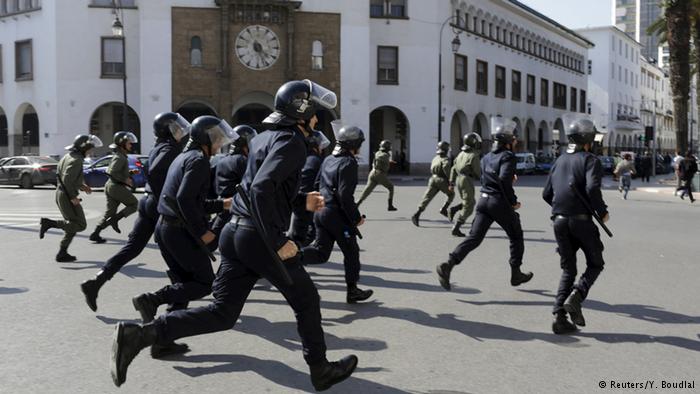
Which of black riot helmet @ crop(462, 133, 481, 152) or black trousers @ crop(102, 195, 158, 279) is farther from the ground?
black riot helmet @ crop(462, 133, 481, 152)

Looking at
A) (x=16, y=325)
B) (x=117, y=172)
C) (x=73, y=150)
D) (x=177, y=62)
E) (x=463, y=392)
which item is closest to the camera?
(x=463, y=392)

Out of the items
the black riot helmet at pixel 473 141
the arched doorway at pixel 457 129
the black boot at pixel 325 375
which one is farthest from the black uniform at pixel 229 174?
the arched doorway at pixel 457 129

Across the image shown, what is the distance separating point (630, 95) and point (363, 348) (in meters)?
90.4

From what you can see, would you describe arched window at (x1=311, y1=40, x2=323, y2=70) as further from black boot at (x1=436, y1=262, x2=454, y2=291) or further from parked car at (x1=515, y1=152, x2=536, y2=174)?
black boot at (x1=436, y1=262, x2=454, y2=291)

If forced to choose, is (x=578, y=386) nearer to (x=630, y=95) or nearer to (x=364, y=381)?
(x=364, y=381)

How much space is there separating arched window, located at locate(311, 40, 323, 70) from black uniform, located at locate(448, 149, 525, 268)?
29.6 metres

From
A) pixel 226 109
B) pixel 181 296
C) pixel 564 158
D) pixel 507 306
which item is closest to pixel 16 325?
pixel 181 296

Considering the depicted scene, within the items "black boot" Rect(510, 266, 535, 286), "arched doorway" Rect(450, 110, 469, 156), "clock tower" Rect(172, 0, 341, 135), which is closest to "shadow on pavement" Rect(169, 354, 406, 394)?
"black boot" Rect(510, 266, 535, 286)

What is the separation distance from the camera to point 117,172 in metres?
10.9

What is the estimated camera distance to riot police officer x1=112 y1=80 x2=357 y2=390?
415 centimetres

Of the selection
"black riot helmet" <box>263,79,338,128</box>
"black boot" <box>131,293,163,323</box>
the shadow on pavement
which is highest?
"black riot helmet" <box>263,79,338,128</box>

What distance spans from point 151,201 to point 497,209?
11.7 feet

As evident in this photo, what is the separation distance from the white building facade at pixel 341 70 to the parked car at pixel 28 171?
8037 millimetres

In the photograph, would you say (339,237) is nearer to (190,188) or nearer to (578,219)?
(190,188)
